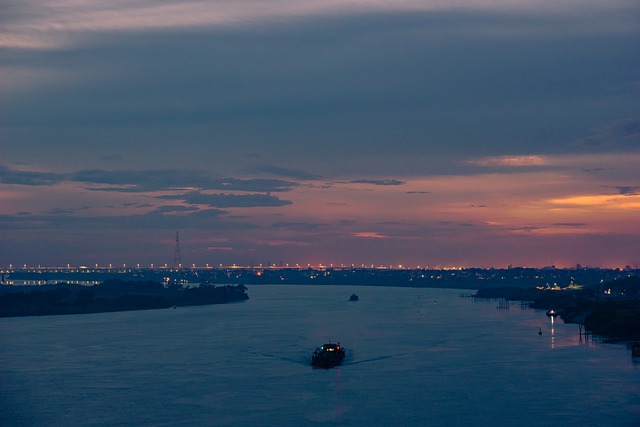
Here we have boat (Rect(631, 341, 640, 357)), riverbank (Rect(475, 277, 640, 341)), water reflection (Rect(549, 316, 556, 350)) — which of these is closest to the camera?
boat (Rect(631, 341, 640, 357))

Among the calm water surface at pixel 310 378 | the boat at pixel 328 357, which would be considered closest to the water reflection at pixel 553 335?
the calm water surface at pixel 310 378

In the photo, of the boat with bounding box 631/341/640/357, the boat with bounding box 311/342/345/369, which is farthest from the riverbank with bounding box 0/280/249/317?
the boat with bounding box 631/341/640/357

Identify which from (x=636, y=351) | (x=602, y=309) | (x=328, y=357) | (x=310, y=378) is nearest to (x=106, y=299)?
(x=602, y=309)

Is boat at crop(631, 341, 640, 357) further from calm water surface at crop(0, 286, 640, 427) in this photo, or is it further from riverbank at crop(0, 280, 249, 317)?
riverbank at crop(0, 280, 249, 317)

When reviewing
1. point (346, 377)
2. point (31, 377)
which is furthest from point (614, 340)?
point (31, 377)

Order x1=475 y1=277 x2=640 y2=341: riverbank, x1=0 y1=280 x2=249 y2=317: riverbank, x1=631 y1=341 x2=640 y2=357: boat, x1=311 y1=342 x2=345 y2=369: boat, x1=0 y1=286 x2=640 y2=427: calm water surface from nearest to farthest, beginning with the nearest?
1. x1=0 y1=286 x2=640 y2=427: calm water surface
2. x1=311 y1=342 x2=345 y2=369: boat
3. x1=631 y1=341 x2=640 y2=357: boat
4. x1=475 y1=277 x2=640 y2=341: riverbank
5. x1=0 y1=280 x2=249 y2=317: riverbank

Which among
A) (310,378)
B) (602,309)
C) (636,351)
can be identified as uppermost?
(602,309)

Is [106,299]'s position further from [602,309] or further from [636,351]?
[636,351]
